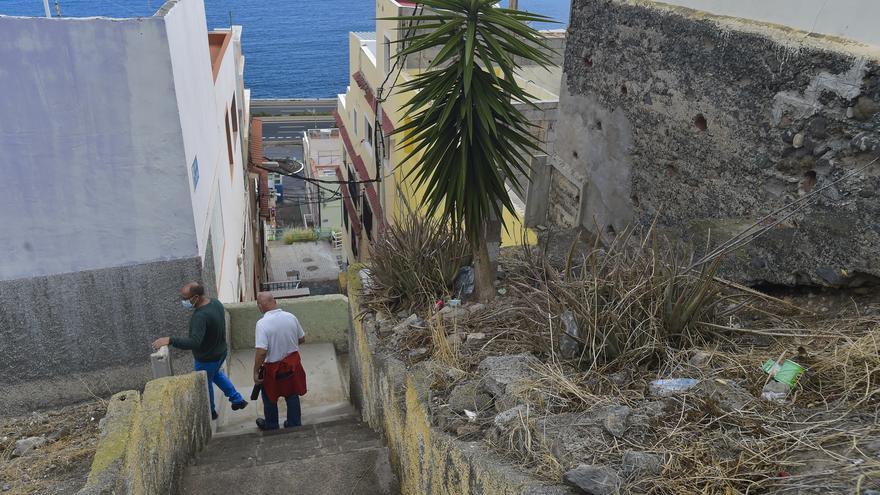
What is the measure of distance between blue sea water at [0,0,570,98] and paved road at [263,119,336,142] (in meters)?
20.2

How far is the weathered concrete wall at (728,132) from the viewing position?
3955 millimetres

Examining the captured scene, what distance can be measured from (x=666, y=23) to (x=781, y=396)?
337cm

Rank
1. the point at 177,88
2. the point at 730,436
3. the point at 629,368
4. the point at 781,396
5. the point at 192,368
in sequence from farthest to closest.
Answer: the point at 192,368 < the point at 177,88 < the point at 629,368 < the point at 781,396 < the point at 730,436

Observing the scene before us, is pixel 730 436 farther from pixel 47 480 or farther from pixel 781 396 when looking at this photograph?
pixel 47 480

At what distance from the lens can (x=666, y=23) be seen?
5.45 meters

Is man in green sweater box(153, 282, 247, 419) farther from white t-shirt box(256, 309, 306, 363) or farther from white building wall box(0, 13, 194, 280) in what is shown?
white building wall box(0, 13, 194, 280)

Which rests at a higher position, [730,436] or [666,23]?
[666,23]

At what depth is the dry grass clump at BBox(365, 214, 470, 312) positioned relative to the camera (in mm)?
5562

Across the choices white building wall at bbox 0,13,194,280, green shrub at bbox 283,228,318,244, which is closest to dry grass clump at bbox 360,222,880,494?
white building wall at bbox 0,13,194,280

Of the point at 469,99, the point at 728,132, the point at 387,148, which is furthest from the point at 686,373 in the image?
the point at 387,148

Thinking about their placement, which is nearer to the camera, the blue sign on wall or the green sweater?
the green sweater

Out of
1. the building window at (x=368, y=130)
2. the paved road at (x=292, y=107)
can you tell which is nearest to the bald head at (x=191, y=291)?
the building window at (x=368, y=130)

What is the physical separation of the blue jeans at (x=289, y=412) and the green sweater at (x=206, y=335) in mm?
612

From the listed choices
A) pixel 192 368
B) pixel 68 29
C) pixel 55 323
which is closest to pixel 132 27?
pixel 68 29
